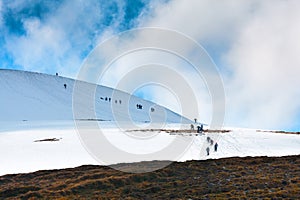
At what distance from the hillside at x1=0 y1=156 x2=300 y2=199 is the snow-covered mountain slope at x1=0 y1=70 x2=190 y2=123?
37.2m

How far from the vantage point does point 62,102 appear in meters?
66.5

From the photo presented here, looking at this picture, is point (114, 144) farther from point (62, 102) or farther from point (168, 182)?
point (62, 102)

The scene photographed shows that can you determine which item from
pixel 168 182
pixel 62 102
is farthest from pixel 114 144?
pixel 62 102

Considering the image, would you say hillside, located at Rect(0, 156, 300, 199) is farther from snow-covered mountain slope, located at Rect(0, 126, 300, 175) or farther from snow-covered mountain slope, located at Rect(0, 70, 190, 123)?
snow-covered mountain slope, located at Rect(0, 70, 190, 123)

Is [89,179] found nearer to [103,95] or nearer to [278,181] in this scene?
[278,181]

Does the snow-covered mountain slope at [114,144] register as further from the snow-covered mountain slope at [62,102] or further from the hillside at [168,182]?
the snow-covered mountain slope at [62,102]

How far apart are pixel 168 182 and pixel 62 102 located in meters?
54.1

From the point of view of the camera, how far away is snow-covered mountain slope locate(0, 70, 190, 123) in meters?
57.5

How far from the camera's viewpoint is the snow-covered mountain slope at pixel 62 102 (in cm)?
5747

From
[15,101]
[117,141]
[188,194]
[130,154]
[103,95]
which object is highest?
[103,95]

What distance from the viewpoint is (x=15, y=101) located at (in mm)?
62281

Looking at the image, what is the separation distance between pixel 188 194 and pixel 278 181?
5.14 m

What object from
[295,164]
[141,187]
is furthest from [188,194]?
[295,164]

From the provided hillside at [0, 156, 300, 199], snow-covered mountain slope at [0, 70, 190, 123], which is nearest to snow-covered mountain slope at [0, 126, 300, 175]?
hillside at [0, 156, 300, 199]
